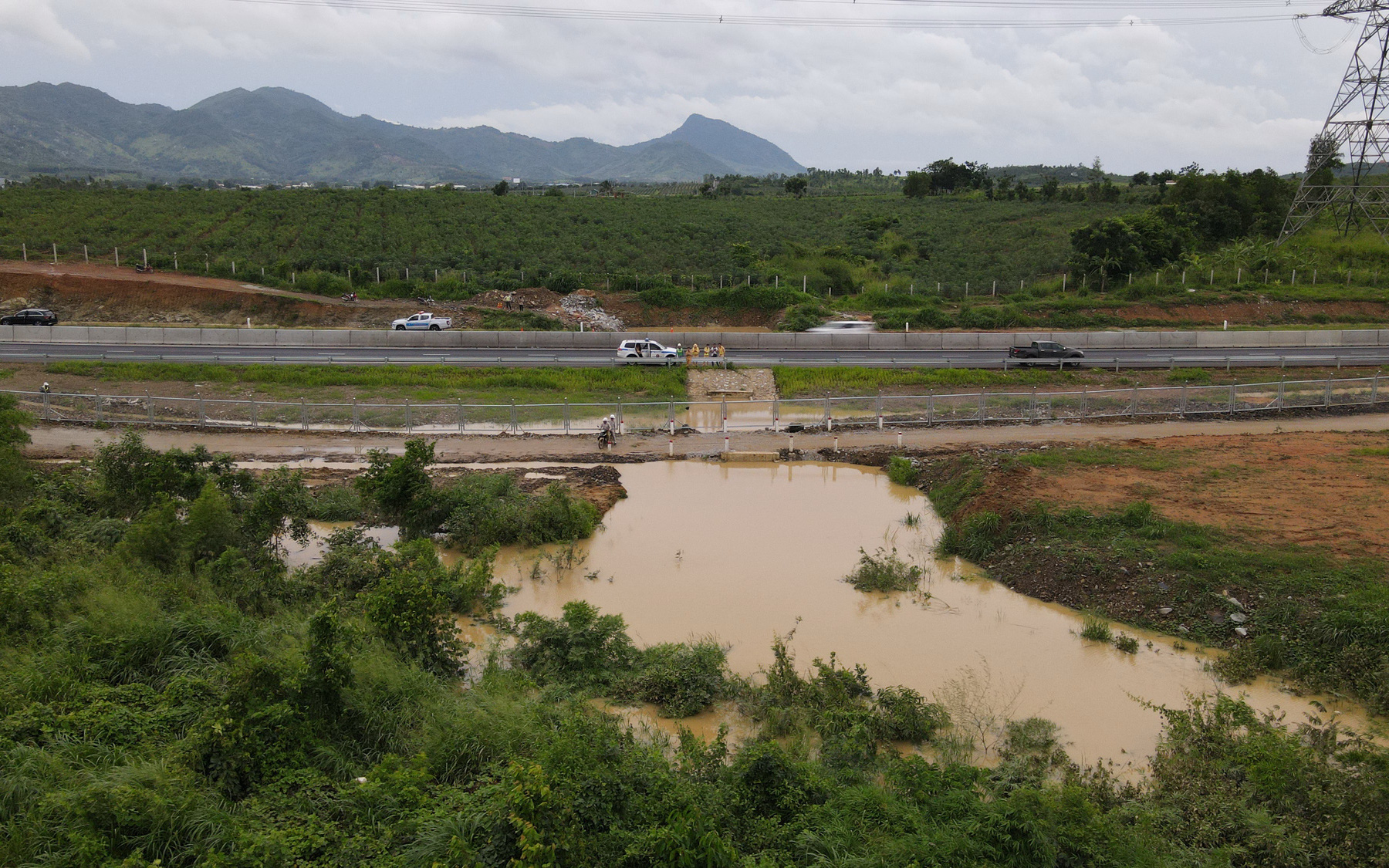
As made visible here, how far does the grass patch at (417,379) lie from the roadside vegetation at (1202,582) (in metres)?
17.8

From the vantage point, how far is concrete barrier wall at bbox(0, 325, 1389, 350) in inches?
1812

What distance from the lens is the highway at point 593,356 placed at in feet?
133

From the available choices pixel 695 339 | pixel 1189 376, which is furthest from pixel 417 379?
pixel 1189 376

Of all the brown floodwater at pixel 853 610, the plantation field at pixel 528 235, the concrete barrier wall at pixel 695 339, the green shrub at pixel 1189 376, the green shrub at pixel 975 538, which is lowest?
the brown floodwater at pixel 853 610

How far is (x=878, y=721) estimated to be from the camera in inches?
484

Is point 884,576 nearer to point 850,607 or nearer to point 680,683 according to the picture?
point 850,607

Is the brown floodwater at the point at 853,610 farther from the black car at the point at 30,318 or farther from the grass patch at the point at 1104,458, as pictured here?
the black car at the point at 30,318

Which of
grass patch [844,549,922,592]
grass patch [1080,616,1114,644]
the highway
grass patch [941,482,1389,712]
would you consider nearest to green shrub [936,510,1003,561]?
grass patch [941,482,1389,712]

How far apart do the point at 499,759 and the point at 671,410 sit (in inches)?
802

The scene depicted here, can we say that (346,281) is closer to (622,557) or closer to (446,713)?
(622,557)

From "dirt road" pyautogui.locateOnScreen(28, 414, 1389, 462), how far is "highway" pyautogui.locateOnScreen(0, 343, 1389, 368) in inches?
419

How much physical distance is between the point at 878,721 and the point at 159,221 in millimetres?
77135

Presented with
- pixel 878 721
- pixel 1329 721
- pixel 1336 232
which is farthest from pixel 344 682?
pixel 1336 232

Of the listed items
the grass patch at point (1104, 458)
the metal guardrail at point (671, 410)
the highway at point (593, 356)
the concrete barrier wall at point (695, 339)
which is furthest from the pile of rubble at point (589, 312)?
the grass patch at point (1104, 458)
